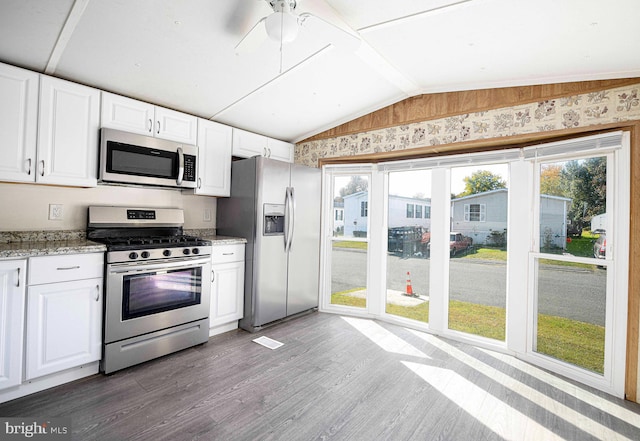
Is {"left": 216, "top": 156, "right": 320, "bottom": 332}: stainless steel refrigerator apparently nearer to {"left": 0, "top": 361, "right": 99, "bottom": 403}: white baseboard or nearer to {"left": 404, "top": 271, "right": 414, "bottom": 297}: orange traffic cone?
{"left": 404, "top": 271, "right": 414, "bottom": 297}: orange traffic cone

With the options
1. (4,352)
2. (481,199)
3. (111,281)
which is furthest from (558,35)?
(4,352)

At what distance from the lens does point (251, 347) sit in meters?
3.01

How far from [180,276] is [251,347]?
96 cm

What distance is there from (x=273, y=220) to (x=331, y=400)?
6.45ft

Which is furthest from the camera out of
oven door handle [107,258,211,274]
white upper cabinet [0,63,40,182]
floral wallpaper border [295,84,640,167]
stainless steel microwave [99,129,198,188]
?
stainless steel microwave [99,129,198,188]

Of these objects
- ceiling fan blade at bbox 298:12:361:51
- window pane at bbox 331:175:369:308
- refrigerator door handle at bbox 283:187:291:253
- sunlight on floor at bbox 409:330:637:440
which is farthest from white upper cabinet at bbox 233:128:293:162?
sunlight on floor at bbox 409:330:637:440

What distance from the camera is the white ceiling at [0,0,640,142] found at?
189 cm

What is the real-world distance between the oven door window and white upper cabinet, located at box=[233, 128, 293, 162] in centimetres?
150

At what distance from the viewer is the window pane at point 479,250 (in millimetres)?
3109

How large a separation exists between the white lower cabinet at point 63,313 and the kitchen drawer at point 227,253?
1004 millimetres

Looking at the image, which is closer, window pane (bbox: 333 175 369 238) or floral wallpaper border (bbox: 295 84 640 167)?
floral wallpaper border (bbox: 295 84 640 167)

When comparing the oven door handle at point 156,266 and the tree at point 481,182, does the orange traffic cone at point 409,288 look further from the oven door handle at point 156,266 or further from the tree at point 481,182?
the oven door handle at point 156,266

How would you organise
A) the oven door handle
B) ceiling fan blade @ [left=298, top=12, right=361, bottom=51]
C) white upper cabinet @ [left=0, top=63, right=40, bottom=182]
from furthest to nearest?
the oven door handle → white upper cabinet @ [left=0, top=63, right=40, bottom=182] → ceiling fan blade @ [left=298, top=12, right=361, bottom=51]

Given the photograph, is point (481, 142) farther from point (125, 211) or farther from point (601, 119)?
point (125, 211)
